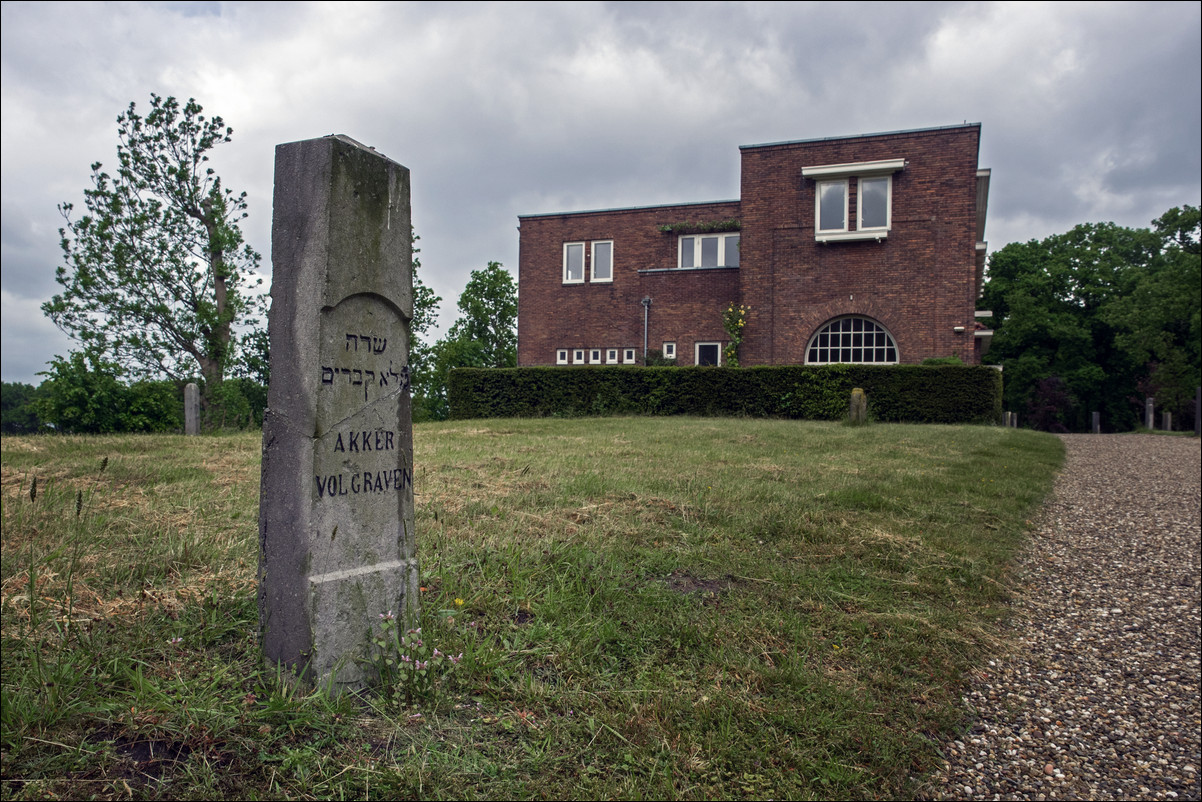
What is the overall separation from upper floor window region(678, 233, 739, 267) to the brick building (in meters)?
0.05

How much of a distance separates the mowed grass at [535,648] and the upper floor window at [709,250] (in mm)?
21913

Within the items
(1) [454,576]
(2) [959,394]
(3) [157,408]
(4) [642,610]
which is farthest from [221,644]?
(2) [959,394]

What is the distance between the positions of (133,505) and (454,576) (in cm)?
312

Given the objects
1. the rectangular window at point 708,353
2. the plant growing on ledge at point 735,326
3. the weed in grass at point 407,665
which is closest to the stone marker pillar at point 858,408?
the plant growing on ledge at point 735,326

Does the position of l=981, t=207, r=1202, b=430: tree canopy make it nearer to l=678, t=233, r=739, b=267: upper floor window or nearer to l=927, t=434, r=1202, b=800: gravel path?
l=678, t=233, r=739, b=267: upper floor window

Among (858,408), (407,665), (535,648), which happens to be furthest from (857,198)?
(407,665)

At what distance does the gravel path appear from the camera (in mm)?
3174

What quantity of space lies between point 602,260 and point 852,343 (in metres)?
10.5

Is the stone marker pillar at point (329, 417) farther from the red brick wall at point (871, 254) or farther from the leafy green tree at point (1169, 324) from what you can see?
the leafy green tree at point (1169, 324)

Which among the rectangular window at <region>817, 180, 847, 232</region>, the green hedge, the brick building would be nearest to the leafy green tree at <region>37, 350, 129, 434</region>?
the green hedge

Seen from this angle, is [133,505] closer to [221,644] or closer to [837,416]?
[221,644]

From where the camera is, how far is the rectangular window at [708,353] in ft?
87.0

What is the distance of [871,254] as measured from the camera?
23344 millimetres

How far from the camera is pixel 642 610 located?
12.9 feet
